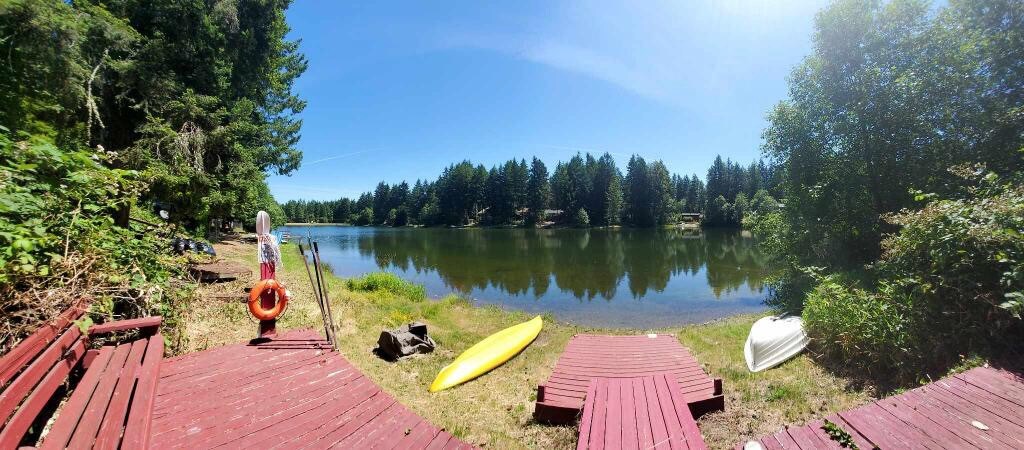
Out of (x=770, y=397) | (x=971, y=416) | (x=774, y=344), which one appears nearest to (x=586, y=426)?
(x=770, y=397)

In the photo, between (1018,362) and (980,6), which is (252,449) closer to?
(1018,362)

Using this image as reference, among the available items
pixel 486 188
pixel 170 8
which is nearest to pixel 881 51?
pixel 170 8

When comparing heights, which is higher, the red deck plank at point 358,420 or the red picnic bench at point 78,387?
the red picnic bench at point 78,387

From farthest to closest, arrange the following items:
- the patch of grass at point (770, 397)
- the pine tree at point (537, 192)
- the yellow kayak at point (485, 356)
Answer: the pine tree at point (537, 192), the yellow kayak at point (485, 356), the patch of grass at point (770, 397)

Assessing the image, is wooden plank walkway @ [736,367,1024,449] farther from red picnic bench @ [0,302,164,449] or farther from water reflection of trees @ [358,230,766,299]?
water reflection of trees @ [358,230,766,299]

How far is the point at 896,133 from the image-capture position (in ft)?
41.2

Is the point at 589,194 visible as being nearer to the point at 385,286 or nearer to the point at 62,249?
the point at 385,286

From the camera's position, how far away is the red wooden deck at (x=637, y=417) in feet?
14.7

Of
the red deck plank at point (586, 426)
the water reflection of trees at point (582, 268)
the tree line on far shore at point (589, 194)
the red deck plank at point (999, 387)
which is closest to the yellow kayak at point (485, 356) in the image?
the red deck plank at point (586, 426)

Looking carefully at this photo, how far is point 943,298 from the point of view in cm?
645

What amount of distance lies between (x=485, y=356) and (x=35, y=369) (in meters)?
7.04

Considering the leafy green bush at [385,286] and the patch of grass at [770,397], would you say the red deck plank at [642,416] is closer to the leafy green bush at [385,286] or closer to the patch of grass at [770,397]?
the patch of grass at [770,397]

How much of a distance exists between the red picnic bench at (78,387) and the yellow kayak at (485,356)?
4.59m

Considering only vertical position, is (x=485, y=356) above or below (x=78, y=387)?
below
